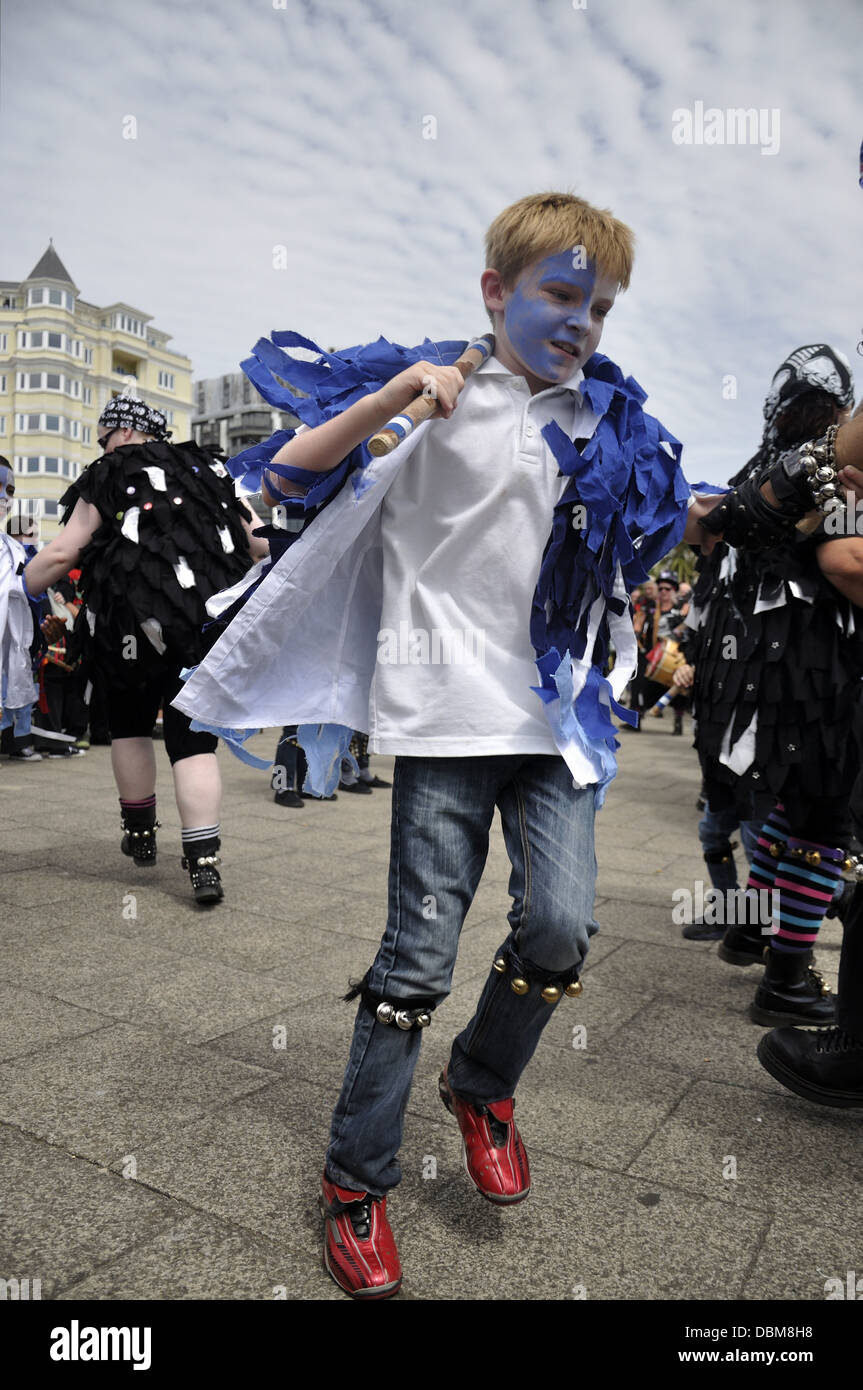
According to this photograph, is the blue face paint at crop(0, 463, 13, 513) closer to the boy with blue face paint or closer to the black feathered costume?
the black feathered costume

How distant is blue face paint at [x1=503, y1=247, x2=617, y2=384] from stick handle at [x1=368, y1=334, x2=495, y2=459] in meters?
0.06

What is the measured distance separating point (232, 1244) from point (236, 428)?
2784 inches

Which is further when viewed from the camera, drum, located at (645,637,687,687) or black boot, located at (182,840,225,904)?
drum, located at (645,637,687,687)

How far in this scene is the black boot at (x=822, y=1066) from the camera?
2.50 meters

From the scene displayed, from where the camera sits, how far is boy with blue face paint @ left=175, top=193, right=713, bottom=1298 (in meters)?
1.93

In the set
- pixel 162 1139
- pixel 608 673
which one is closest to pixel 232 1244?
pixel 162 1139

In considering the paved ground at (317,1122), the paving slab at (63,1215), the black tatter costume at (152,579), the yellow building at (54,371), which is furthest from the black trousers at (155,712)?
the yellow building at (54,371)

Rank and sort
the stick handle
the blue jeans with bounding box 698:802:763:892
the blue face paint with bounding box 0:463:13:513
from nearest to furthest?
the stick handle < the blue jeans with bounding box 698:802:763:892 < the blue face paint with bounding box 0:463:13:513

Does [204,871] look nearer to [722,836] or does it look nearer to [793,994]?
[722,836]

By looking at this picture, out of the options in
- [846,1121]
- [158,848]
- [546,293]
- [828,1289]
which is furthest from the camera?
[158,848]

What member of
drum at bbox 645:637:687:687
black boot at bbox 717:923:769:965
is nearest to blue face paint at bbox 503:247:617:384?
black boot at bbox 717:923:769:965

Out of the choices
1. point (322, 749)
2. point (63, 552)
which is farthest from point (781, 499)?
point (63, 552)

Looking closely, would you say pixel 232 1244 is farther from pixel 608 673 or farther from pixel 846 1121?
pixel 846 1121

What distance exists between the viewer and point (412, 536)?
6.73 ft
